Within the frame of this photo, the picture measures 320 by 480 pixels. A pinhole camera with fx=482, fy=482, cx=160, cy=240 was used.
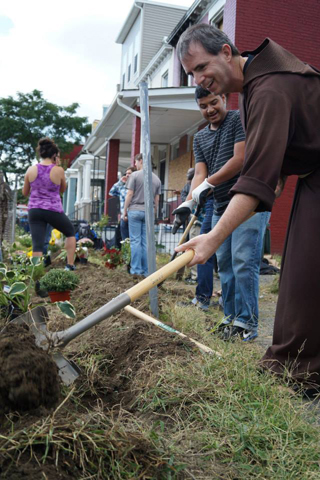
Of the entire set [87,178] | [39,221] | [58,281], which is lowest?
[58,281]

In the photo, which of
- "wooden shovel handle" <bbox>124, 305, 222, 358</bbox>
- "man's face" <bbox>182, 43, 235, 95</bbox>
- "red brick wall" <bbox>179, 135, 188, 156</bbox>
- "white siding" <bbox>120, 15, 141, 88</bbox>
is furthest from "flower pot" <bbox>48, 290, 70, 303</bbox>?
"white siding" <bbox>120, 15, 141, 88</bbox>

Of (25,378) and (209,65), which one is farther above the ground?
(209,65)

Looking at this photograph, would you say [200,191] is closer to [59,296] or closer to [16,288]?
[16,288]

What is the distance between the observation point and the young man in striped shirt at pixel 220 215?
3.72m

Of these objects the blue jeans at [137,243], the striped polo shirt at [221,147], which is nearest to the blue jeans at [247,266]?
the striped polo shirt at [221,147]

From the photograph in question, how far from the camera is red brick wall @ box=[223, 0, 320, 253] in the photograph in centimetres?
1215

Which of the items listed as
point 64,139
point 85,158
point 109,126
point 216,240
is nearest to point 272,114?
point 216,240

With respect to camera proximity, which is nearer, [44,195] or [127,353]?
[127,353]

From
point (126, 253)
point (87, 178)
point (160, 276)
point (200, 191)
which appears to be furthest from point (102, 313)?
point (87, 178)

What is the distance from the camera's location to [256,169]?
2.17 metres

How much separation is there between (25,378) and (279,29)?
12.9m

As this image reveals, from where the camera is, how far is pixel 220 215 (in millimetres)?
4148

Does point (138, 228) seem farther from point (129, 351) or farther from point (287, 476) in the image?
point (287, 476)

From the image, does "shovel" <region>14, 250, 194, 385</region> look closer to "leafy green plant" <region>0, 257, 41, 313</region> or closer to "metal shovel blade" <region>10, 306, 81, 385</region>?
"metal shovel blade" <region>10, 306, 81, 385</region>
